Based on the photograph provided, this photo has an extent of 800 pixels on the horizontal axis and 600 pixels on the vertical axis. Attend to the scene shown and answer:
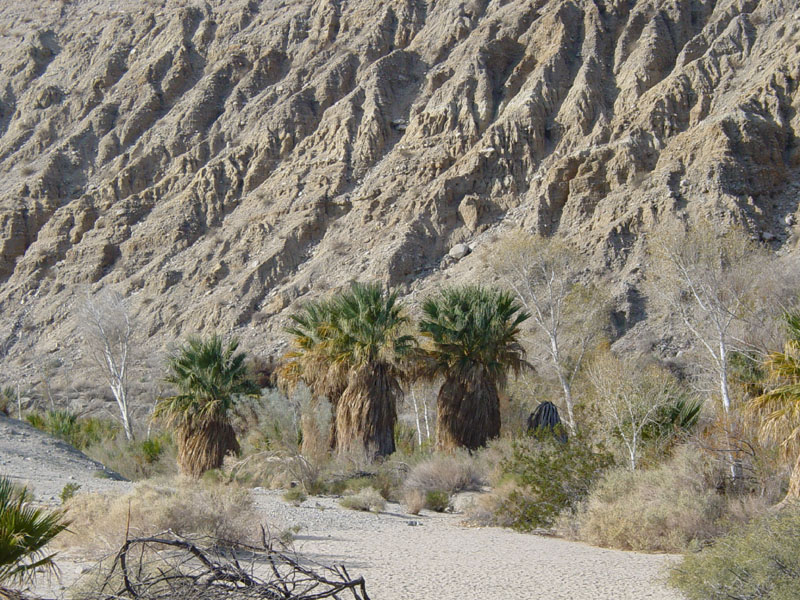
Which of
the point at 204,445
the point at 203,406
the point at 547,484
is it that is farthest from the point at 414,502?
the point at 203,406

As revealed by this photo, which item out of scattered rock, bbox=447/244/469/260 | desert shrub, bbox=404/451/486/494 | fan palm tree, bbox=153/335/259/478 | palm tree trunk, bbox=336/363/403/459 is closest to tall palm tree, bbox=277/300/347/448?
palm tree trunk, bbox=336/363/403/459

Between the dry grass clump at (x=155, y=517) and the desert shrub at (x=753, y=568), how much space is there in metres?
4.99

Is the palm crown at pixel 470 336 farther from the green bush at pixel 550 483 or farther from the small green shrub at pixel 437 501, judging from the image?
the green bush at pixel 550 483

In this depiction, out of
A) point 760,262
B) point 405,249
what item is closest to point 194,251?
point 405,249

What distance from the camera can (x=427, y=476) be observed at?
17.6m

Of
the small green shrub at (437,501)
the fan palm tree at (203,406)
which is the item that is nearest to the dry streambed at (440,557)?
the small green shrub at (437,501)

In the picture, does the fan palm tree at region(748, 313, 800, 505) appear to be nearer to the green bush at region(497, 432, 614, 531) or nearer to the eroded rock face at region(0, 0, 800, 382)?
the green bush at region(497, 432, 614, 531)

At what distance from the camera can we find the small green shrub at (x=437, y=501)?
16531mm

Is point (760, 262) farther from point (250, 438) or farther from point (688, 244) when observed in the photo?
point (250, 438)

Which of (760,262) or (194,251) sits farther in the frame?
(194,251)

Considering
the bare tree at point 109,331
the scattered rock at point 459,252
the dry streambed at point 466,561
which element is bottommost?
the dry streambed at point 466,561

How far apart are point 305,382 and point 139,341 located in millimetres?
20078

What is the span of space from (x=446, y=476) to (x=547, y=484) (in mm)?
4588

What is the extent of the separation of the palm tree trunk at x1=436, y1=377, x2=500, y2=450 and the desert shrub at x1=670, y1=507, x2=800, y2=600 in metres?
13.2
